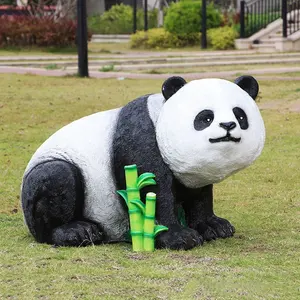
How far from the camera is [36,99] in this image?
1595 cm

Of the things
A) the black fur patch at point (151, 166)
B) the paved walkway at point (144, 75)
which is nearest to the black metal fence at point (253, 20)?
the paved walkway at point (144, 75)

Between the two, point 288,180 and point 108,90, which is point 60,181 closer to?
point 288,180

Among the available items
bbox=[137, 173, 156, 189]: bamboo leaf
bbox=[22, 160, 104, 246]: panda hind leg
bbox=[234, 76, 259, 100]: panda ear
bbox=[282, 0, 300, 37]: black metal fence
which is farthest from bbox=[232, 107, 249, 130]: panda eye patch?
bbox=[282, 0, 300, 37]: black metal fence

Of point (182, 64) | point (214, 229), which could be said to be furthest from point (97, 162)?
point (182, 64)

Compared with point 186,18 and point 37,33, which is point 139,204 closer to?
point 37,33

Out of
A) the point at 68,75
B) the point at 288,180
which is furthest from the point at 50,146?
the point at 68,75

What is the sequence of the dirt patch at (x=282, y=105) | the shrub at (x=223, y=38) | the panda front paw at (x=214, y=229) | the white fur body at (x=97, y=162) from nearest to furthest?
the white fur body at (x=97, y=162)
the panda front paw at (x=214, y=229)
the dirt patch at (x=282, y=105)
the shrub at (x=223, y=38)

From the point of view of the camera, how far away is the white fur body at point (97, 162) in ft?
21.0

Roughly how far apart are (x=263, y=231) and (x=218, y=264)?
1442 mm

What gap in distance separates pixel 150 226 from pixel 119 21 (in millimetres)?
39863

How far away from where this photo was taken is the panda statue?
235 inches

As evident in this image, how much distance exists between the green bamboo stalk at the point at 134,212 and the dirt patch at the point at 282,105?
909 centimetres

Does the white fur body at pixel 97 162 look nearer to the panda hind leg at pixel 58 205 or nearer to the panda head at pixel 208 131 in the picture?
the panda hind leg at pixel 58 205

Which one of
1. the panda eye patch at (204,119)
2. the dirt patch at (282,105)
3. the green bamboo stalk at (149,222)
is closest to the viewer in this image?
the panda eye patch at (204,119)
